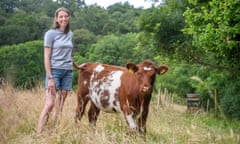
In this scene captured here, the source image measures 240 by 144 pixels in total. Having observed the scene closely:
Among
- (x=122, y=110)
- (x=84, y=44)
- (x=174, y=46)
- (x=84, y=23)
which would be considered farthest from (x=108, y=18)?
(x=122, y=110)

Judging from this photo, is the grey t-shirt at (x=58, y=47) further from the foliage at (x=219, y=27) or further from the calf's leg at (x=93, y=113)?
the foliage at (x=219, y=27)

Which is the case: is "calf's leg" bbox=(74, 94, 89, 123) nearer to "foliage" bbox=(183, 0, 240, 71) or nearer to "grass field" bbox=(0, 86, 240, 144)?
"grass field" bbox=(0, 86, 240, 144)

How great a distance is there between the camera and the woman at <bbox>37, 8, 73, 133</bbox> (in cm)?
514

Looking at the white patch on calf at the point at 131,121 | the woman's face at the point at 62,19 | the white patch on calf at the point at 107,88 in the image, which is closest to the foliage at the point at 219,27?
the white patch on calf at the point at 107,88

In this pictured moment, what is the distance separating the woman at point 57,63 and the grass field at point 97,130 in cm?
29

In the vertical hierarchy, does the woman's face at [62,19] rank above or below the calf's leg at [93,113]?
above

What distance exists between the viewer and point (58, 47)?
520 cm

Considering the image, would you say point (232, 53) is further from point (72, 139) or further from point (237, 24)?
point (72, 139)

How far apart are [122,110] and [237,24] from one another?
2654 mm

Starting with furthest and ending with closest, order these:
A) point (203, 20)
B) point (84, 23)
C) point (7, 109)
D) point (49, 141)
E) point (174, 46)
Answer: point (84, 23) < point (174, 46) < point (203, 20) < point (49, 141) < point (7, 109)

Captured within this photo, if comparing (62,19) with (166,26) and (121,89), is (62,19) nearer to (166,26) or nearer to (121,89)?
(121,89)

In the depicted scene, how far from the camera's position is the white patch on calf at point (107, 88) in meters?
5.75

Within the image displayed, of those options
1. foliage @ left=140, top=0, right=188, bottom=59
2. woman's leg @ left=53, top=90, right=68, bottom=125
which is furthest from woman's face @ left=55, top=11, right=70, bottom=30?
foliage @ left=140, top=0, right=188, bottom=59

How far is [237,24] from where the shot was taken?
6637 mm
